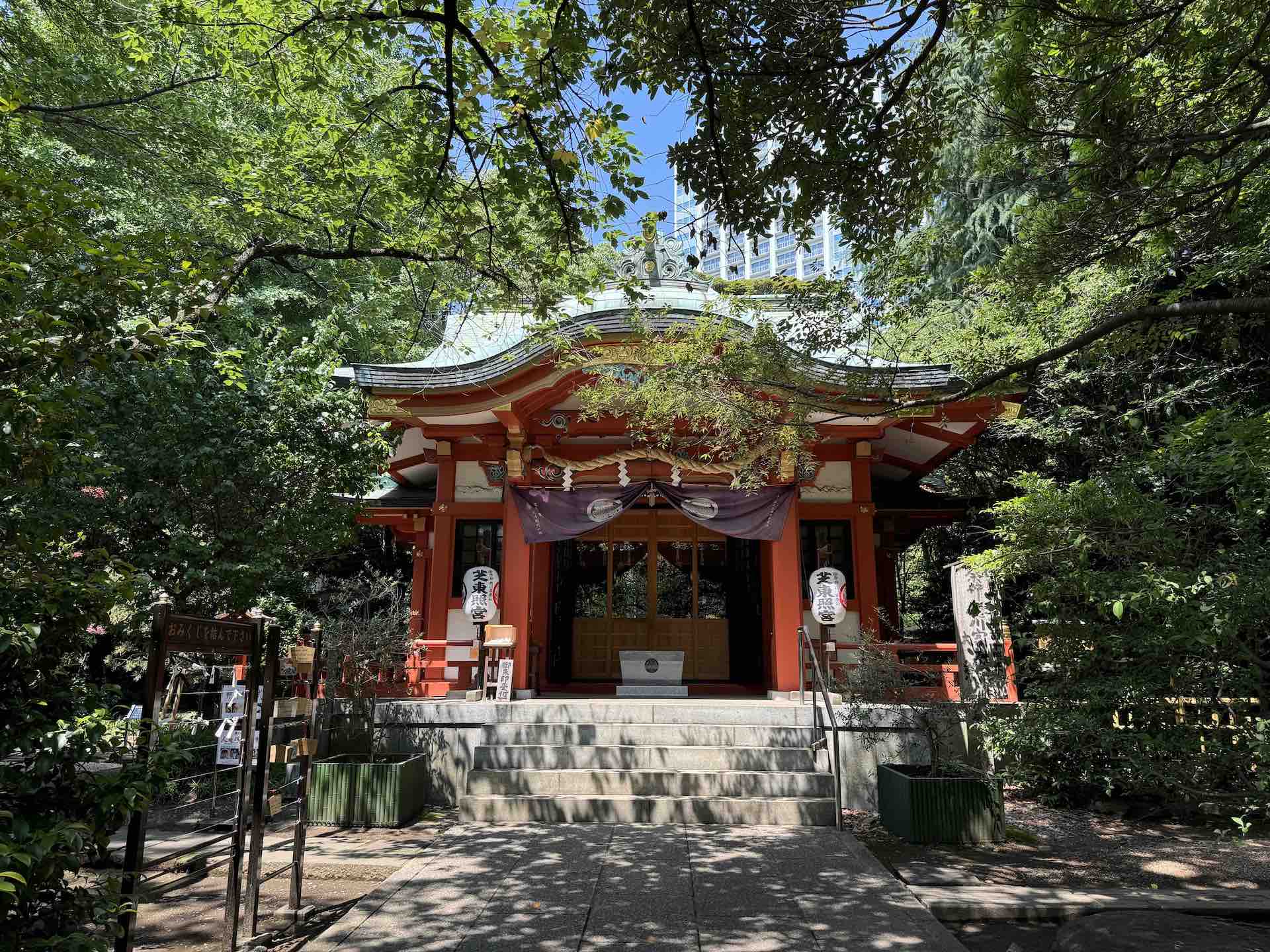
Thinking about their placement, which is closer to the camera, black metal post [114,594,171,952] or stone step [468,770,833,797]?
black metal post [114,594,171,952]

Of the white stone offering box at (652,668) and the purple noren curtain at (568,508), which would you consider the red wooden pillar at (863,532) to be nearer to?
the white stone offering box at (652,668)

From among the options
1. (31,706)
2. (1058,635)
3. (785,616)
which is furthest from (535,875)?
(785,616)

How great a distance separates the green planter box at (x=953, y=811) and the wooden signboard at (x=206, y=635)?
5320 mm

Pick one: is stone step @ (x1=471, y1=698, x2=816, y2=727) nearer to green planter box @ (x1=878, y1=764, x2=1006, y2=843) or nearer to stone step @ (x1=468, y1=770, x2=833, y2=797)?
stone step @ (x1=468, y1=770, x2=833, y2=797)

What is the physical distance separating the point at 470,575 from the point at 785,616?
408 cm

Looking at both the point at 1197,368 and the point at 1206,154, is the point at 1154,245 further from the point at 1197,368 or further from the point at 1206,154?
the point at 1197,368

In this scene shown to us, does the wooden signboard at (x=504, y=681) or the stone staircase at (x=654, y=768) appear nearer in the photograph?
the stone staircase at (x=654, y=768)

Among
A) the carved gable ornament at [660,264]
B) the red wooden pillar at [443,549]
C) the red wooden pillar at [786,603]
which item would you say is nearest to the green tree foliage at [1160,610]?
the red wooden pillar at [786,603]

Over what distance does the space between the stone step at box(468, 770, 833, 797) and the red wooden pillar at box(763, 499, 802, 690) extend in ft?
7.47

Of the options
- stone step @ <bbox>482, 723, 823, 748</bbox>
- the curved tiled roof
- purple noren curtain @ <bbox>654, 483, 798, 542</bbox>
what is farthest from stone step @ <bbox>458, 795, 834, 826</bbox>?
the curved tiled roof

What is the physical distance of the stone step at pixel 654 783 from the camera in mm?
7004

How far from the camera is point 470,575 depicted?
1003cm

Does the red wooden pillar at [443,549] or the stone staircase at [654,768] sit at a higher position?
the red wooden pillar at [443,549]

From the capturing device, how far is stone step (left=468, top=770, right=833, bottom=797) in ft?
23.0
